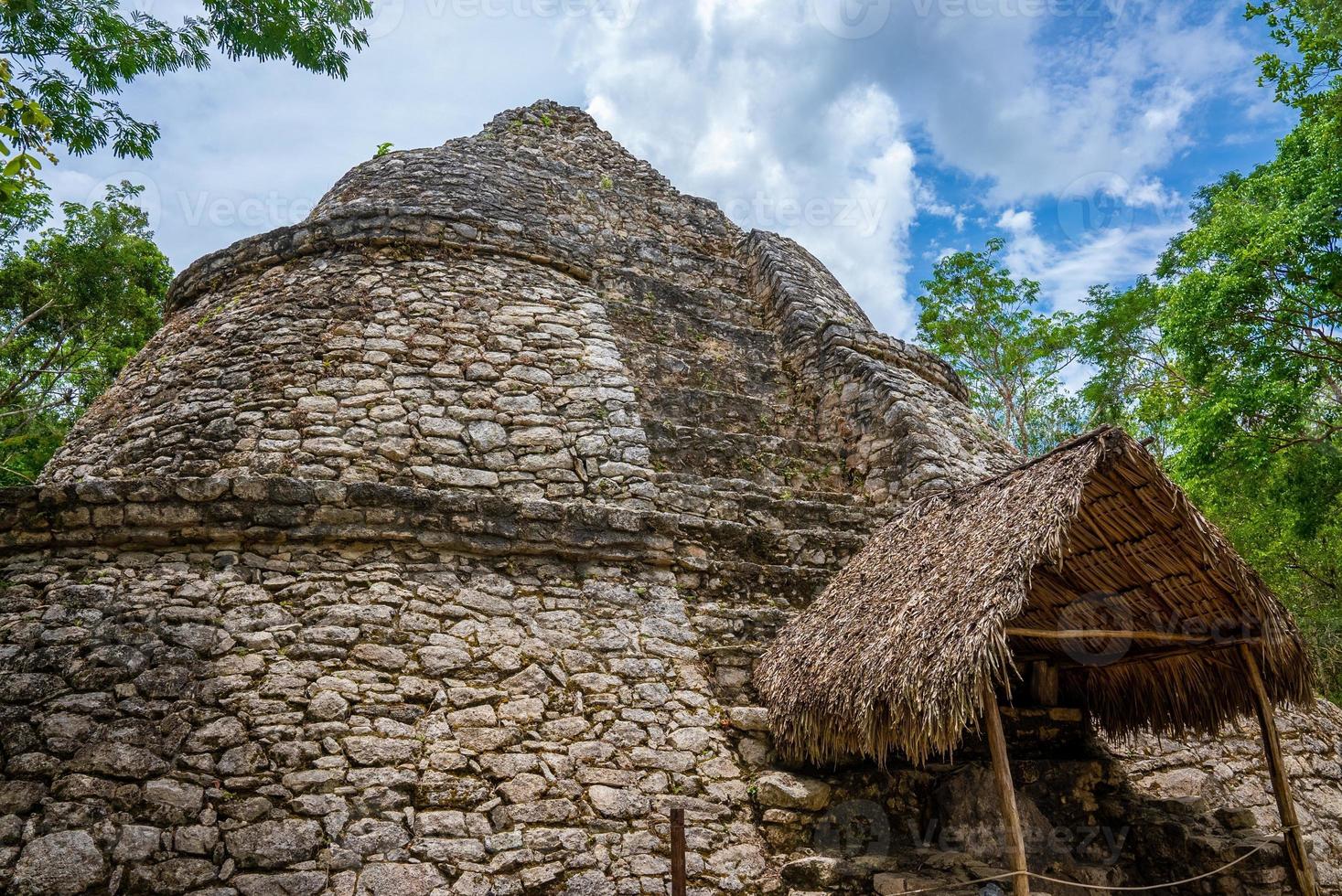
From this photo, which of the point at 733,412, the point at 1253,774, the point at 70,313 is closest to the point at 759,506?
the point at 733,412

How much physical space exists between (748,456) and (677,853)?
3.29 meters

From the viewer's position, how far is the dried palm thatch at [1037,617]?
3.45m

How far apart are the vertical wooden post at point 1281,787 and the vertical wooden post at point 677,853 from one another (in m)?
3.02

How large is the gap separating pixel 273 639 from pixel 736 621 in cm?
238

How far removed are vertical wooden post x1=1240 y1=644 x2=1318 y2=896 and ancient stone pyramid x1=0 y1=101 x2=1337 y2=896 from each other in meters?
2.20

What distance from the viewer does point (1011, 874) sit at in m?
3.29

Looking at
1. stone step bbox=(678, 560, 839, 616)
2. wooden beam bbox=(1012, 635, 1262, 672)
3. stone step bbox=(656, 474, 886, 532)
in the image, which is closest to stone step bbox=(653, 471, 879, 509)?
stone step bbox=(656, 474, 886, 532)

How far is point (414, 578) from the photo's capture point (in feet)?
13.7

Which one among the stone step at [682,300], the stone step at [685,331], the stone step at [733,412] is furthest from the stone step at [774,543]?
the stone step at [682,300]

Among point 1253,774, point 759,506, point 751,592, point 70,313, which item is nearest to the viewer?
point 751,592

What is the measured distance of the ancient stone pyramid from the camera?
3.36 m

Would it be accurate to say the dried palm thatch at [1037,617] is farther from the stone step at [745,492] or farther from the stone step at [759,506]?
the stone step at [745,492]

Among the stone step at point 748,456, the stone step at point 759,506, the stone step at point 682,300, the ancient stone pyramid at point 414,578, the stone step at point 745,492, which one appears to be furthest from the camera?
the stone step at point 682,300

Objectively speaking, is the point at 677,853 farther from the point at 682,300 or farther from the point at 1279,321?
the point at 1279,321
